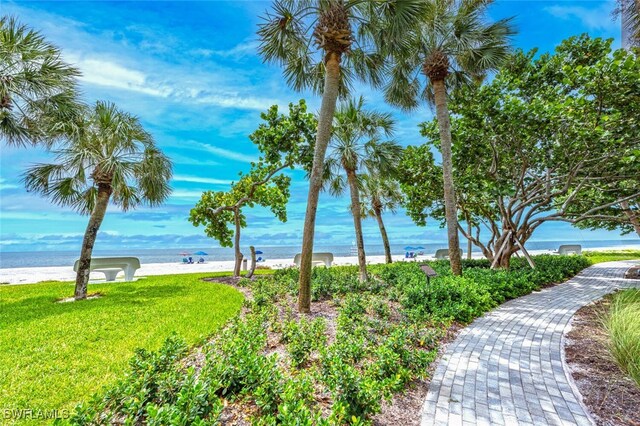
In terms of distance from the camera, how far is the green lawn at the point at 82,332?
319cm

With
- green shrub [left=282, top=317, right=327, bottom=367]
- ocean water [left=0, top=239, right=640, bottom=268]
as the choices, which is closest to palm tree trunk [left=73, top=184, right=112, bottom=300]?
green shrub [left=282, top=317, right=327, bottom=367]

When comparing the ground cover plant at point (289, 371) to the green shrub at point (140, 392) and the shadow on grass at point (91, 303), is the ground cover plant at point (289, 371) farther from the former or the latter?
the shadow on grass at point (91, 303)

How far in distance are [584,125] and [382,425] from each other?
403 inches

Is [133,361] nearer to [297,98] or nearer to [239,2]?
[239,2]

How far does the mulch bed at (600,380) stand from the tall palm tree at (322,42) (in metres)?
4.33

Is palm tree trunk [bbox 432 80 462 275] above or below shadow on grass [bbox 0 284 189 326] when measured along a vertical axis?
above

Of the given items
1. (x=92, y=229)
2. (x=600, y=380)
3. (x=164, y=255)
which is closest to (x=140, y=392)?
(x=600, y=380)

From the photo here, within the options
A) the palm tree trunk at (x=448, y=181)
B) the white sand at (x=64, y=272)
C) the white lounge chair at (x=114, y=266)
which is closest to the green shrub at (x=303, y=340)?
the palm tree trunk at (x=448, y=181)

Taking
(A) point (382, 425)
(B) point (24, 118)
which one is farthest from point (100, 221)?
(A) point (382, 425)

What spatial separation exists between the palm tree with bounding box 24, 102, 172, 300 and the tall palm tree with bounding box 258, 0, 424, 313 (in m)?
4.87

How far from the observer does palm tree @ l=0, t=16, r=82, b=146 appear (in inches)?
306

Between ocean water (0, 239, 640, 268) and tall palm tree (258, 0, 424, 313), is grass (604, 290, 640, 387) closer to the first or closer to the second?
tall palm tree (258, 0, 424, 313)

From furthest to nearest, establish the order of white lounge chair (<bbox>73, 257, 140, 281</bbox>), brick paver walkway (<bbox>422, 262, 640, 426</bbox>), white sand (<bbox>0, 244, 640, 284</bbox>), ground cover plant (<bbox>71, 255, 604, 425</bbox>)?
white sand (<bbox>0, 244, 640, 284</bbox>) → white lounge chair (<bbox>73, 257, 140, 281</bbox>) → brick paver walkway (<bbox>422, 262, 640, 426</bbox>) → ground cover plant (<bbox>71, 255, 604, 425</bbox>)

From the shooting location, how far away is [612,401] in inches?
119
